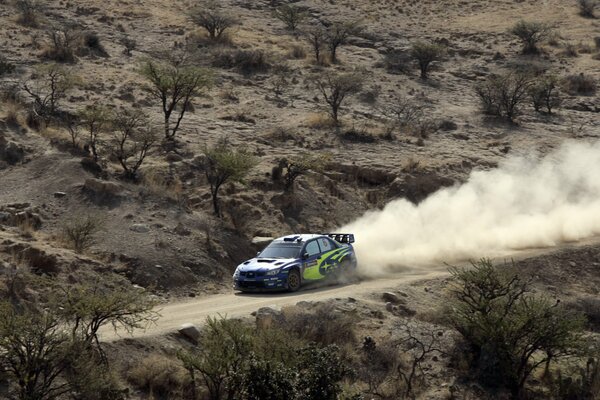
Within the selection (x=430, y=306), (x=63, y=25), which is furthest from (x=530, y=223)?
(x=63, y=25)

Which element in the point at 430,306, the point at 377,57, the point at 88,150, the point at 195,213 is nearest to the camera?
the point at 430,306

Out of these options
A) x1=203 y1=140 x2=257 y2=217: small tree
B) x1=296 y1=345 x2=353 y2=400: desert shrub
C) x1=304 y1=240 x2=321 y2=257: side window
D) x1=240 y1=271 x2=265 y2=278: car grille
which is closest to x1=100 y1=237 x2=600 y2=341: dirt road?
x1=240 y1=271 x2=265 y2=278: car grille

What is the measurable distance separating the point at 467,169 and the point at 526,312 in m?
17.8

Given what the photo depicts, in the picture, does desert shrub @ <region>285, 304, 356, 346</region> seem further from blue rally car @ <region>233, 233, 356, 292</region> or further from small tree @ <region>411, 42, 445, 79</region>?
small tree @ <region>411, 42, 445, 79</region>

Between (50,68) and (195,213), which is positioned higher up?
(50,68)

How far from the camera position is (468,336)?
17.9m

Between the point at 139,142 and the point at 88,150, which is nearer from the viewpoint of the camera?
the point at 88,150

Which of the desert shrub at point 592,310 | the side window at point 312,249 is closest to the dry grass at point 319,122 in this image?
the side window at point 312,249

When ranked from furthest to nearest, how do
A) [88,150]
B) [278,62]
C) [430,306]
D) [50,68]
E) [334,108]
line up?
1. [278,62]
2. [334,108]
3. [50,68]
4. [88,150]
5. [430,306]

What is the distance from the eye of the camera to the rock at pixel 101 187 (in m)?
25.0

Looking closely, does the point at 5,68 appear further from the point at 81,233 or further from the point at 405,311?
the point at 405,311

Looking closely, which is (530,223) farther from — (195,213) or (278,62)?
(278,62)

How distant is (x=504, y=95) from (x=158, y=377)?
3117 centimetres

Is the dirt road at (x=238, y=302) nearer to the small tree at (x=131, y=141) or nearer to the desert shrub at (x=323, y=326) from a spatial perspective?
the desert shrub at (x=323, y=326)
